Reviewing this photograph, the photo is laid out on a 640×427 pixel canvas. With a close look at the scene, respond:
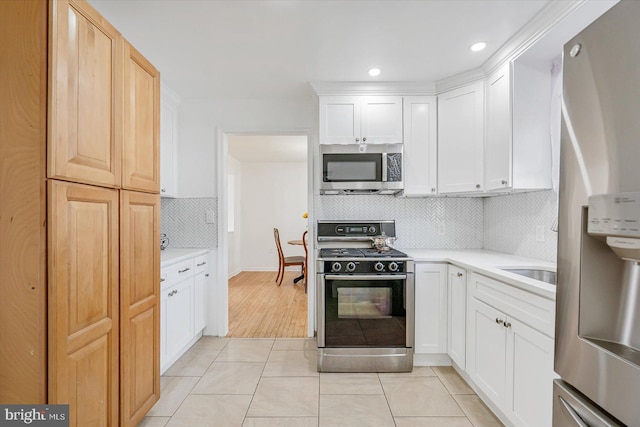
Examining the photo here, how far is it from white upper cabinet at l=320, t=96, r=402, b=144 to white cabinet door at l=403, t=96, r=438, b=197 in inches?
3.6

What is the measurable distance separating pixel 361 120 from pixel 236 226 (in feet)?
14.9

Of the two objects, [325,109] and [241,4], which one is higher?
[241,4]

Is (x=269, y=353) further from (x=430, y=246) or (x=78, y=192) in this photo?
(x=78, y=192)

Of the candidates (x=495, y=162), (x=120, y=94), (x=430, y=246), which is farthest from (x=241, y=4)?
(x=430, y=246)

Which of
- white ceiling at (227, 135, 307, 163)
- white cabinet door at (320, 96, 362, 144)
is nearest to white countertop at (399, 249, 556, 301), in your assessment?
white cabinet door at (320, 96, 362, 144)

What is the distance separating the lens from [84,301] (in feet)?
4.03

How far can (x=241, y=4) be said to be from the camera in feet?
5.59

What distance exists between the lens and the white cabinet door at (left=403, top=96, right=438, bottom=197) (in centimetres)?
274

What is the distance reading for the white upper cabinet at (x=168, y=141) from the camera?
2789mm

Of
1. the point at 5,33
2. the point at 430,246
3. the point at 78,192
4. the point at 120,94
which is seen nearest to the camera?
the point at 5,33

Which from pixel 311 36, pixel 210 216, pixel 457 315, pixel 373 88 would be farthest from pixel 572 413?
pixel 210 216

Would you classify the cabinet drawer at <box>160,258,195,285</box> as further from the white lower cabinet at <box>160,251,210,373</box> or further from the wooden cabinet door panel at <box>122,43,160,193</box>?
the wooden cabinet door panel at <box>122,43,160,193</box>

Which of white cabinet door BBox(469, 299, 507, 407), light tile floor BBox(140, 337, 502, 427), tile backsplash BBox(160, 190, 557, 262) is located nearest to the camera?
white cabinet door BBox(469, 299, 507, 407)

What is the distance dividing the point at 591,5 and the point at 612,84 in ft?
4.46
